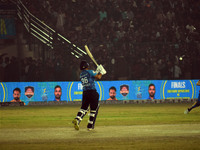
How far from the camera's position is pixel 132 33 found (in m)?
26.6

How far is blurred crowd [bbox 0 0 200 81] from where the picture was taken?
2438cm

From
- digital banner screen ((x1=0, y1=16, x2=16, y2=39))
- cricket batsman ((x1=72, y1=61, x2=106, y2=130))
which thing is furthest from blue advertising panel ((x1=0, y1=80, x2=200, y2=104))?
cricket batsman ((x1=72, y1=61, x2=106, y2=130))

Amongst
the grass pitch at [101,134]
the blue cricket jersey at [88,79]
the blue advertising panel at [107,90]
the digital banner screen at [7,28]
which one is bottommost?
the grass pitch at [101,134]

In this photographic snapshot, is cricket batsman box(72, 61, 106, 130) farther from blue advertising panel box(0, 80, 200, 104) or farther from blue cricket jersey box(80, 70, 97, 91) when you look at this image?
blue advertising panel box(0, 80, 200, 104)

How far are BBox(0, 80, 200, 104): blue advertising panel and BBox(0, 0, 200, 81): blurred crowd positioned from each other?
20.3 inches

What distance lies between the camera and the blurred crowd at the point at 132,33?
24.4 m

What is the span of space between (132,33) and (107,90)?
4.79m

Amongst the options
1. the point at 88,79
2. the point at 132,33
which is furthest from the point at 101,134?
the point at 132,33

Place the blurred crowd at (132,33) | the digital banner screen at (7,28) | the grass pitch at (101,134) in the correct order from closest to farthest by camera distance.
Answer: the grass pitch at (101,134) → the digital banner screen at (7,28) → the blurred crowd at (132,33)

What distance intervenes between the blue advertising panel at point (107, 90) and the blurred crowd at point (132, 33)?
0.51 metres

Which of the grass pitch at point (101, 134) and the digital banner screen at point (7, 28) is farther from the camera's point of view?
the digital banner screen at point (7, 28)

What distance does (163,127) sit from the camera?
13398 mm

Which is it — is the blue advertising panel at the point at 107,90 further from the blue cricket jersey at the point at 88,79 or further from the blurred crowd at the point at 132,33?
the blue cricket jersey at the point at 88,79

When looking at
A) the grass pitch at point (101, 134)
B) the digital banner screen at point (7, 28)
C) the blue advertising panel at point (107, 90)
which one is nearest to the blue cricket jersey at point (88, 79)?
the grass pitch at point (101, 134)
